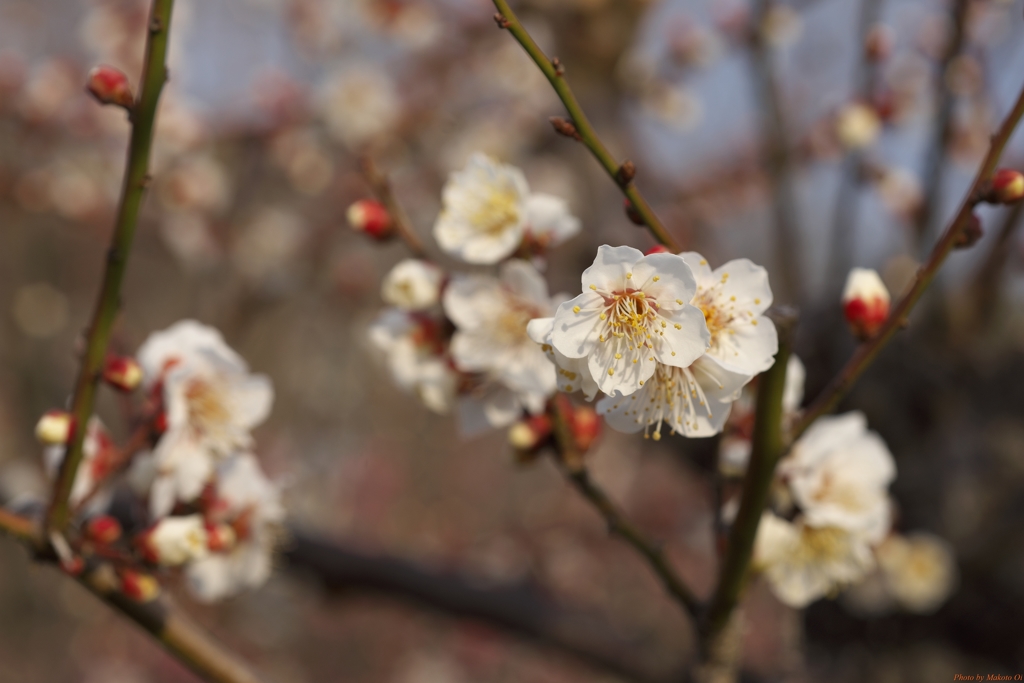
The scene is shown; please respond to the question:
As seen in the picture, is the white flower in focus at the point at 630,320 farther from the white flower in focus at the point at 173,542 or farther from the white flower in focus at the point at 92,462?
the white flower in focus at the point at 92,462

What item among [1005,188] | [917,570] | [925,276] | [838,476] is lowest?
[917,570]

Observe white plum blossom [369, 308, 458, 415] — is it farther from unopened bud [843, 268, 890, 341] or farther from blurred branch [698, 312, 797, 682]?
unopened bud [843, 268, 890, 341]

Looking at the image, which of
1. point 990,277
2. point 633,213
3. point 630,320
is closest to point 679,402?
point 630,320

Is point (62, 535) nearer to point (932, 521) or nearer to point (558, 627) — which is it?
point (558, 627)

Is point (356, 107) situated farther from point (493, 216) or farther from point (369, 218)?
point (493, 216)

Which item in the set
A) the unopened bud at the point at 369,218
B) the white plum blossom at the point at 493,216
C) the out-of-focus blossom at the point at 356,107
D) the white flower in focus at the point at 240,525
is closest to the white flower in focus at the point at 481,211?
the white plum blossom at the point at 493,216

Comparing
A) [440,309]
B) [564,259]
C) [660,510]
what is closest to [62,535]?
[440,309]
